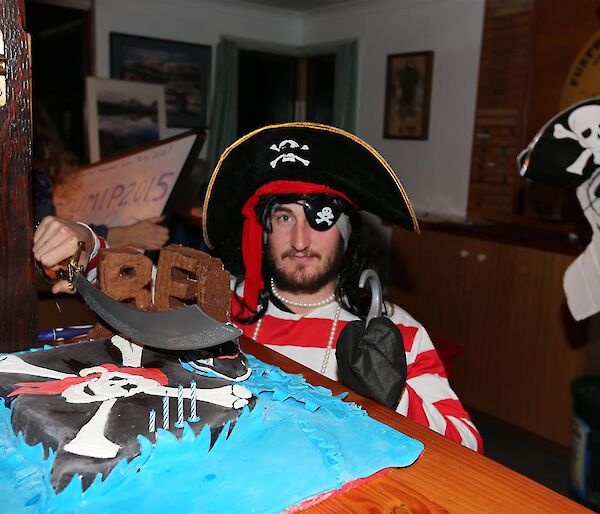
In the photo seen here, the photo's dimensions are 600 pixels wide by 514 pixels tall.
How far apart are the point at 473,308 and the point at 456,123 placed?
5.73 ft

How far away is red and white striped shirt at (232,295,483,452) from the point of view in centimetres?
134

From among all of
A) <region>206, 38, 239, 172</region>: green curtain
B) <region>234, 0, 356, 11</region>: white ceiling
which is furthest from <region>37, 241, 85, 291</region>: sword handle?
<region>234, 0, 356, 11</region>: white ceiling

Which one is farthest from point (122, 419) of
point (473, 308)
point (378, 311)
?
point (473, 308)

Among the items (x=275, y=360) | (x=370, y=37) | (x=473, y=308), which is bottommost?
(x=473, y=308)

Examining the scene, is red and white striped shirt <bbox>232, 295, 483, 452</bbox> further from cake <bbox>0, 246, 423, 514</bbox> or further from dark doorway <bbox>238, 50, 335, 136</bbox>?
dark doorway <bbox>238, 50, 335, 136</bbox>

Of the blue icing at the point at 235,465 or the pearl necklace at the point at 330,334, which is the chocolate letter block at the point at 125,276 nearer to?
the blue icing at the point at 235,465

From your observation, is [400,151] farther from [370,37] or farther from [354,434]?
[354,434]

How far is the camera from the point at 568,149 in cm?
224

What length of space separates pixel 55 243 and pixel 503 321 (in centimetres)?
339

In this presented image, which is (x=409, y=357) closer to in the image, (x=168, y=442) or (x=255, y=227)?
(x=255, y=227)

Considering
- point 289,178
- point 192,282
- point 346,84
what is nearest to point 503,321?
point 289,178

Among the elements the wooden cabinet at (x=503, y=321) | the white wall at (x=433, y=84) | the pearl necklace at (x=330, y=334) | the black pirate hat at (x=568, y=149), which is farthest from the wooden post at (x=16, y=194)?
the white wall at (x=433, y=84)

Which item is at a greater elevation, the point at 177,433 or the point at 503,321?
the point at 177,433

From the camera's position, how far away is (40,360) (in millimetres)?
873
